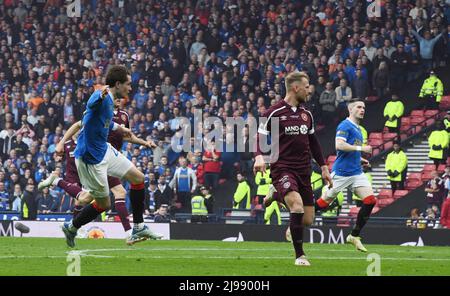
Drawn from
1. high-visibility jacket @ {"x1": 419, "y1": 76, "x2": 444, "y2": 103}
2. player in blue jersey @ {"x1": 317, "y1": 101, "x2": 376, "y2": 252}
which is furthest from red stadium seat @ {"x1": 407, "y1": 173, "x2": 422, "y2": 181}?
player in blue jersey @ {"x1": 317, "y1": 101, "x2": 376, "y2": 252}

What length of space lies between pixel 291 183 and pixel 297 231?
640 millimetres

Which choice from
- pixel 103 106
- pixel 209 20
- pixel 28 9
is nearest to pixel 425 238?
pixel 103 106

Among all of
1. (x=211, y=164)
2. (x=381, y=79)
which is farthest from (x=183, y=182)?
(x=381, y=79)

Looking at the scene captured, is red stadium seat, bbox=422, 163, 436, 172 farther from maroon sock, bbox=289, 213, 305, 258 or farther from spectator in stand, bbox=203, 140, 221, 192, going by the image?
maroon sock, bbox=289, 213, 305, 258

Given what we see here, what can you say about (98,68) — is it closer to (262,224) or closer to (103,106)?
(262,224)

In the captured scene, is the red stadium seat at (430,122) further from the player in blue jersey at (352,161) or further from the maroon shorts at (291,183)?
the maroon shorts at (291,183)

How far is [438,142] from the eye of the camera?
92.8ft

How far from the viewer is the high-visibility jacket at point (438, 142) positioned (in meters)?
28.2

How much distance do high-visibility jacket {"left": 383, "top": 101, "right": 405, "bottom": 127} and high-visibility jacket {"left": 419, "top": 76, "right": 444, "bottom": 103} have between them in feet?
2.88

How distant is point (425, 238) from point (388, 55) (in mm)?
7668

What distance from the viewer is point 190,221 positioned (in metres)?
28.0

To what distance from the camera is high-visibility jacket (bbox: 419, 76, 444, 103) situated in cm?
2978
